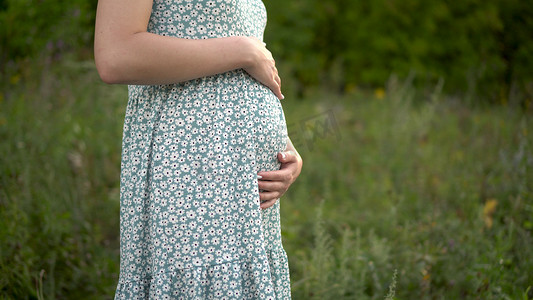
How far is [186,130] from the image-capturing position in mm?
1210

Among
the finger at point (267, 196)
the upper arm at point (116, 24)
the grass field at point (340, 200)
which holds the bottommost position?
the grass field at point (340, 200)

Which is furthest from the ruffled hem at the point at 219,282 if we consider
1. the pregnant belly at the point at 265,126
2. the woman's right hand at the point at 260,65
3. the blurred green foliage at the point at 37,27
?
the blurred green foliage at the point at 37,27

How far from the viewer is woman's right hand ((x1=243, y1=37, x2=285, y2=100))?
1244mm

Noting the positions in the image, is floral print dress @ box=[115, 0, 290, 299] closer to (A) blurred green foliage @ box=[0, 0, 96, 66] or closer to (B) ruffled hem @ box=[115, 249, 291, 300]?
(B) ruffled hem @ box=[115, 249, 291, 300]

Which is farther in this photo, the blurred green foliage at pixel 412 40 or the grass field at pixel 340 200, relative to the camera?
the blurred green foliage at pixel 412 40

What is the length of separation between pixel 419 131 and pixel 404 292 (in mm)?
2168

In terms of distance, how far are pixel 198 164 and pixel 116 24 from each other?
0.40m

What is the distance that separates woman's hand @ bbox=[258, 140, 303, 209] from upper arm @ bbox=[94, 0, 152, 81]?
0.50 m

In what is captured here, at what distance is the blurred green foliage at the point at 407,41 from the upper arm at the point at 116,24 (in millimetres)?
4366

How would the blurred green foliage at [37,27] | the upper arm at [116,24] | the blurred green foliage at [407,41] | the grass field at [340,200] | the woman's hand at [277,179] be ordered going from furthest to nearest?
the blurred green foliage at [407,41] < the blurred green foliage at [37,27] < the grass field at [340,200] < the woman's hand at [277,179] < the upper arm at [116,24]

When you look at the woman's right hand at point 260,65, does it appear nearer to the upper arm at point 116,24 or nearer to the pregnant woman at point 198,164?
the pregnant woman at point 198,164

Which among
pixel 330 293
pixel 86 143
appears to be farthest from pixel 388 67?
pixel 330 293

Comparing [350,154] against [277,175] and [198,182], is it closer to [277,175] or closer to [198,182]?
[277,175]

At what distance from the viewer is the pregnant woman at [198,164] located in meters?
1.19
